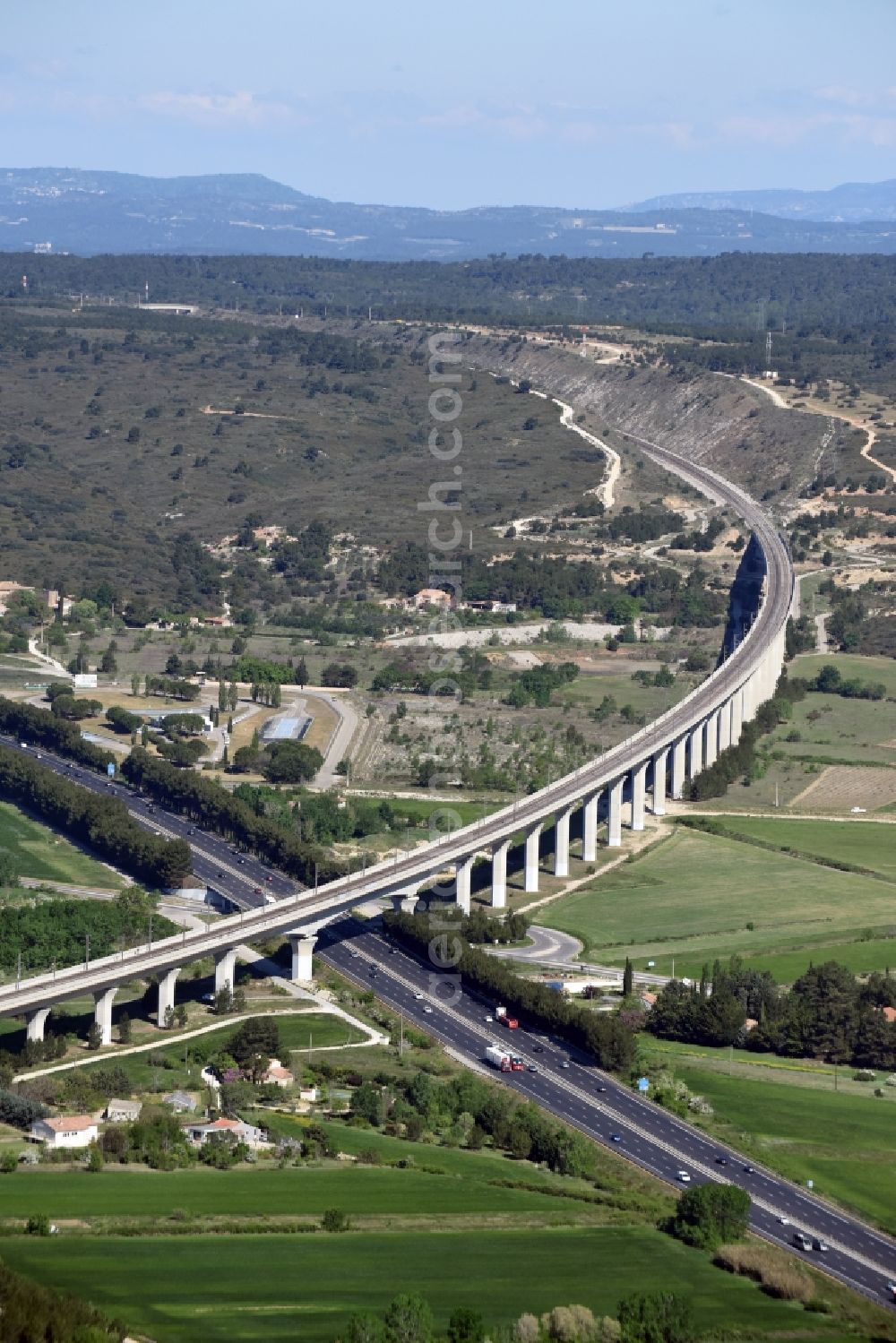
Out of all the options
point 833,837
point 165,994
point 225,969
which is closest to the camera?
point 165,994

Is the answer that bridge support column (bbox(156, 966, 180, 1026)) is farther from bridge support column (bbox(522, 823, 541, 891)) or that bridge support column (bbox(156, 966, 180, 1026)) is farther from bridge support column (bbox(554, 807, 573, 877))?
bridge support column (bbox(554, 807, 573, 877))

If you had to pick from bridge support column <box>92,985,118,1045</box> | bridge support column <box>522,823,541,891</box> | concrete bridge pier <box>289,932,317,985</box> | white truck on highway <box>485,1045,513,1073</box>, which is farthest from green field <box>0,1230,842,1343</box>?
bridge support column <box>522,823,541,891</box>

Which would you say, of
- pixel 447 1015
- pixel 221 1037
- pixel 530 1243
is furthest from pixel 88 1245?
pixel 447 1015

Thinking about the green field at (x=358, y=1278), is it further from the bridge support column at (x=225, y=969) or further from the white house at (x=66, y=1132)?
the bridge support column at (x=225, y=969)

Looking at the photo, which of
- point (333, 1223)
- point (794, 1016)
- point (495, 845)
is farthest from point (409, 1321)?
point (495, 845)

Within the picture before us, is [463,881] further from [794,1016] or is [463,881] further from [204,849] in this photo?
[794,1016]

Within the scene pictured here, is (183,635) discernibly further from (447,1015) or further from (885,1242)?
(885,1242)
